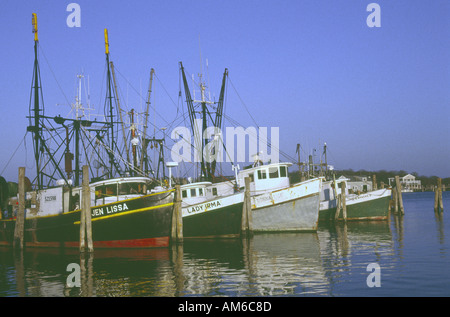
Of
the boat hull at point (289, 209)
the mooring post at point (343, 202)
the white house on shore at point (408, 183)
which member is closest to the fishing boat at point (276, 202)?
the boat hull at point (289, 209)

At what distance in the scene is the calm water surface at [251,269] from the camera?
41.0 ft

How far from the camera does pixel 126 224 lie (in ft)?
72.5

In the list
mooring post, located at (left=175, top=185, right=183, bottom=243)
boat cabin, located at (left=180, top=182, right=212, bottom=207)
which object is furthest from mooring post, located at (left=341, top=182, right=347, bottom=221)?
mooring post, located at (left=175, top=185, right=183, bottom=243)

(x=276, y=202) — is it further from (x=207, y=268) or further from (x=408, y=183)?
(x=408, y=183)

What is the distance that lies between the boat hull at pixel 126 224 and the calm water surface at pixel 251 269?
28.1 inches

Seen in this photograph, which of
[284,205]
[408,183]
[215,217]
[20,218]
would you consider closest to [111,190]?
[20,218]

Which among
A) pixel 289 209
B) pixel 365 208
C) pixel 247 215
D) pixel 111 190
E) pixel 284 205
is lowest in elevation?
pixel 365 208

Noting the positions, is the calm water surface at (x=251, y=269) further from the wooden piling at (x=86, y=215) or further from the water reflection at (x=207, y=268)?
the wooden piling at (x=86, y=215)

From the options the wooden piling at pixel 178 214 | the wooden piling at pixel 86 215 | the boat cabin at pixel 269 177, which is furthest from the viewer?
the boat cabin at pixel 269 177

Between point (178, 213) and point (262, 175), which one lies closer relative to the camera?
point (178, 213)

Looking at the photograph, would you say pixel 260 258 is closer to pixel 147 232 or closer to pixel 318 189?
pixel 147 232

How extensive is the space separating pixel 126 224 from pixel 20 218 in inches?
260

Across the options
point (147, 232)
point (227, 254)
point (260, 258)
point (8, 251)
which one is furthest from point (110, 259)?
point (8, 251)

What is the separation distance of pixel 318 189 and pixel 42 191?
55.7 feet
